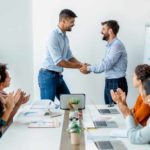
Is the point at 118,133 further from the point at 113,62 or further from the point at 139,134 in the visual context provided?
the point at 113,62

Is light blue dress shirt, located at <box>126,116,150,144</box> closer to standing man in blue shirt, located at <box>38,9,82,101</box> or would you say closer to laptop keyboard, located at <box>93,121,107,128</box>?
laptop keyboard, located at <box>93,121,107,128</box>

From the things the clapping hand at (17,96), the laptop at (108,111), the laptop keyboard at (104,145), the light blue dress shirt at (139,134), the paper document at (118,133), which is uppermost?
the clapping hand at (17,96)

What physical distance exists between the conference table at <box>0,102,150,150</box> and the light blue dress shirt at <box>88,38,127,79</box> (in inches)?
52.7

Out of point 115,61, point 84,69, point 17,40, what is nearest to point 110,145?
point 115,61

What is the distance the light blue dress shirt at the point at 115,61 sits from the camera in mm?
4023

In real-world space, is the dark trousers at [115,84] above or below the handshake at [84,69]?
below

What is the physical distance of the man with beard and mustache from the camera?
159 inches

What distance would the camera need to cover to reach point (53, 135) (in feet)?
7.52

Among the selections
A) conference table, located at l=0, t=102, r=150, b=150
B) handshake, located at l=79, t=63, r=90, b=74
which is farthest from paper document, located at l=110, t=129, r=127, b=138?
handshake, located at l=79, t=63, r=90, b=74

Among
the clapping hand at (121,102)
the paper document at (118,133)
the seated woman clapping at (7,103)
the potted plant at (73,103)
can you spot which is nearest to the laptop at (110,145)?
the paper document at (118,133)

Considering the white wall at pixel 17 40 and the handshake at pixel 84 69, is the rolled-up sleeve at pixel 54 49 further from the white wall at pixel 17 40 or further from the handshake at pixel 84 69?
the white wall at pixel 17 40

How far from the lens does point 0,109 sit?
244 cm

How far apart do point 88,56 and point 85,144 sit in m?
2.69

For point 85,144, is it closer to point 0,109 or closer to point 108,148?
point 108,148
